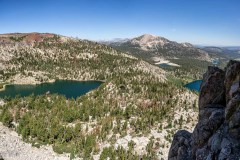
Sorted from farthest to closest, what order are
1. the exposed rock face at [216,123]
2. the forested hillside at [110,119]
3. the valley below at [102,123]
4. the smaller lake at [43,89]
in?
the smaller lake at [43,89] < the forested hillside at [110,119] < the valley below at [102,123] < the exposed rock face at [216,123]

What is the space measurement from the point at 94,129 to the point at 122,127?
8052mm

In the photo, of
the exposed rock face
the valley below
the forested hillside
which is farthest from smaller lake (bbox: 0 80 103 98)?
the exposed rock face

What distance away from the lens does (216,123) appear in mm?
22266

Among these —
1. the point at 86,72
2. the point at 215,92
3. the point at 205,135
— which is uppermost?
the point at 215,92

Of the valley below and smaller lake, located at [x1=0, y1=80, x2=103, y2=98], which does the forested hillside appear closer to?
the valley below

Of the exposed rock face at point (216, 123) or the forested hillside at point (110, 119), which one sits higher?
the exposed rock face at point (216, 123)

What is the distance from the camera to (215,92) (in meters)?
26.2

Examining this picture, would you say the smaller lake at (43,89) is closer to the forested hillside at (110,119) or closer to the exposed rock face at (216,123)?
the forested hillside at (110,119)

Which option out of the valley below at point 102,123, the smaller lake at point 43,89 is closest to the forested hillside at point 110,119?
the valley below at point 102,123

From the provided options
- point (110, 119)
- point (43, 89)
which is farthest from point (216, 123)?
point (43, 89)

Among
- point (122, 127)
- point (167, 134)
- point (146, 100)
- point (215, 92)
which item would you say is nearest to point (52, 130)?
point (122, 127)

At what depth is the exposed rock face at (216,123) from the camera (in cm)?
1922

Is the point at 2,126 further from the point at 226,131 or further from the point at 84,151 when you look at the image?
the point at 226,131

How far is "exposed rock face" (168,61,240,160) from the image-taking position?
19219mm
